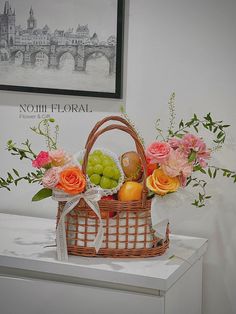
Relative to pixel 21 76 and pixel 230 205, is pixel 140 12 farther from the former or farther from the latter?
pixel 230 205

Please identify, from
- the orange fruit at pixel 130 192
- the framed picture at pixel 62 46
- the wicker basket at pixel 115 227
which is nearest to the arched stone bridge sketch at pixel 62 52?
the framed picture at pixel 62 46

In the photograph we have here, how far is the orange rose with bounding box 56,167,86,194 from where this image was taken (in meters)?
1.75

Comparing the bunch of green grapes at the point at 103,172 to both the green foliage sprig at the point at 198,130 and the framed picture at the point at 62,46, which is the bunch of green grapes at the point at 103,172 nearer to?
the green foliage sprig at the point at 198,130

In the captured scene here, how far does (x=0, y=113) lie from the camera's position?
93.0 inches

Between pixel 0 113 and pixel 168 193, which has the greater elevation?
pixel 0 113

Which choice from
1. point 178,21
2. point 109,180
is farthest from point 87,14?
point 109,180

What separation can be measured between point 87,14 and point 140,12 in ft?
0.63

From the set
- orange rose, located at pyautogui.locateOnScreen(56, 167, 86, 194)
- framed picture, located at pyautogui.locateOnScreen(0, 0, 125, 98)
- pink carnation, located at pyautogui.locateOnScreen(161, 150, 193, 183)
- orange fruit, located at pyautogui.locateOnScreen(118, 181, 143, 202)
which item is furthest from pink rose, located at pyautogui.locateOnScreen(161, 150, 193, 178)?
framed picture, located at pyautogui.locateOnScreen(0, 0, 125, 98)

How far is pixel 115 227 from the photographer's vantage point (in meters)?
1.80

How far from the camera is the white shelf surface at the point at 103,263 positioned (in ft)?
5.54

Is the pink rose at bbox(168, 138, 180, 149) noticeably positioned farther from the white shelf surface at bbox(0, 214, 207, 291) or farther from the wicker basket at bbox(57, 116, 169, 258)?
the white shelf surface at bbox(0, 214, 207, 291)

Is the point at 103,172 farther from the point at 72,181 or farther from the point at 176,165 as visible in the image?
the point at 176,165

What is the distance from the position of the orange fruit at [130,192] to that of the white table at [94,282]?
19cm

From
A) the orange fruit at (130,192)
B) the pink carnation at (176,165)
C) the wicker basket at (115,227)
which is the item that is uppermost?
the pink carnation at (176,165)
